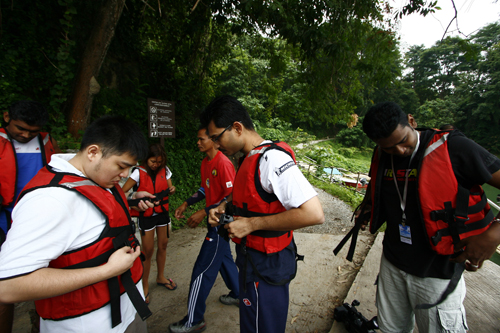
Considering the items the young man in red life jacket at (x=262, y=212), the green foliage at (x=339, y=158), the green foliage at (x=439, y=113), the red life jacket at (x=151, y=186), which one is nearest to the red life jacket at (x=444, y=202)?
the young man in red life jacket at (x=262, y=212)

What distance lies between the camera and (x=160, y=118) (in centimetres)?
533

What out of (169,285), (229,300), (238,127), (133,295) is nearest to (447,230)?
(238,127)

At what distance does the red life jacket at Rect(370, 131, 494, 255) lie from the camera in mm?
1571

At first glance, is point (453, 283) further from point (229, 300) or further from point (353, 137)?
point (353, 137)

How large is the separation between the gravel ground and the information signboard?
157 inches

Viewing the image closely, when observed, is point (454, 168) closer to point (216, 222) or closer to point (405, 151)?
point (405, 151)

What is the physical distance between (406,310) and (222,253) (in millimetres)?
1765

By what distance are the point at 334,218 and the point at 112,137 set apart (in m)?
6.61

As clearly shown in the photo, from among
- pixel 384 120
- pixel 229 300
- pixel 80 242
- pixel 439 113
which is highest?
pixel 439 113

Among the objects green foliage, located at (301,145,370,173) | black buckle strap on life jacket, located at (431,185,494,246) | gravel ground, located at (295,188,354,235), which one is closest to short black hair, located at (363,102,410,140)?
black buckle strap on life jacket, located at (431,185,494,246)

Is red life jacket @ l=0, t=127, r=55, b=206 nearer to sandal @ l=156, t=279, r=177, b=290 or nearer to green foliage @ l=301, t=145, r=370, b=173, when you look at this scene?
sandal @ l=156, t=279, r=177, b=290

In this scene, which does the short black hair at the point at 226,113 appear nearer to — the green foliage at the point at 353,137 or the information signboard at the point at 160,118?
the information signboard at the point at 160,118

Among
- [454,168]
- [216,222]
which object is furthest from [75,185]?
[454,168]

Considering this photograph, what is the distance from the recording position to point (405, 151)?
1.77 meters
